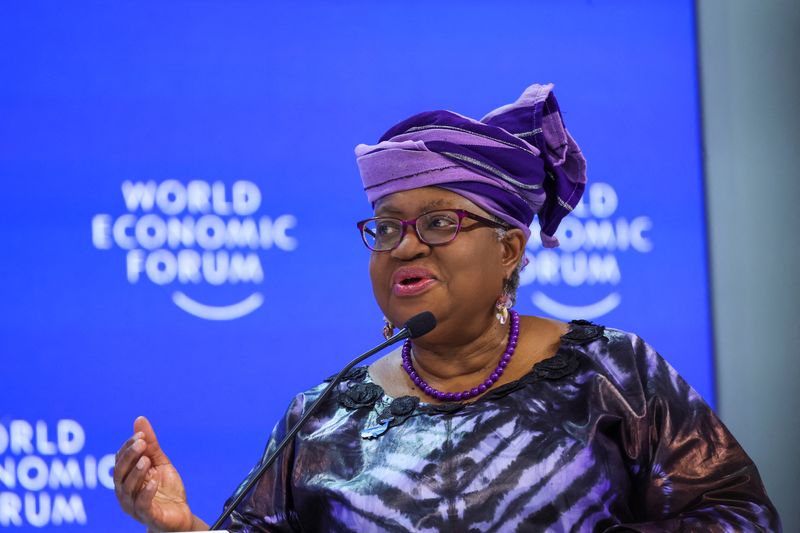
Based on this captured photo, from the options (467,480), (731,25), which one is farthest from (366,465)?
(731,25)

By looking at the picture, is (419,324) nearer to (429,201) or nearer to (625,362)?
(429,201)

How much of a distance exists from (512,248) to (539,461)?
1.42 feet

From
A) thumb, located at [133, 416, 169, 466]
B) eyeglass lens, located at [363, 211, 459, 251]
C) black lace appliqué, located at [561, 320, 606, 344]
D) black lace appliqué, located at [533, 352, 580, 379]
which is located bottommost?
thumb, located at [133, 416, 169, 466]

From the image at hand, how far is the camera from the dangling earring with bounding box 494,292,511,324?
79.9 inches

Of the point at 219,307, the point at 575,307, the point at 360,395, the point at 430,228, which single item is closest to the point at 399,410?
the point at 360,395

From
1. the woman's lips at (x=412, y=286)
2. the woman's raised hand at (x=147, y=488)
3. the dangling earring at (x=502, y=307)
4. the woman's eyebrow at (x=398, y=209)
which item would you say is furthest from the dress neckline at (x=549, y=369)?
the woman's raised hand at (x=147, y=488)

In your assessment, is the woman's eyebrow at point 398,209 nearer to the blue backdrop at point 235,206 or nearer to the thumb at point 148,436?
the thumb at point 148,436

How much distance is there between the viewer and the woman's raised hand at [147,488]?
1632 millimetres

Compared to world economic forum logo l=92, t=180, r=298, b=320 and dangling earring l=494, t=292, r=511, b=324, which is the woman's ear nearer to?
dangling earring l=494, t=292, r=511, b=324

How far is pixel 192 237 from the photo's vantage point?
9.19ft

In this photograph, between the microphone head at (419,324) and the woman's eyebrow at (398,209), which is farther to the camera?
the woman's eyebrow at (398,209)

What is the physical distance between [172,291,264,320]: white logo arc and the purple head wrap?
0.89 meters

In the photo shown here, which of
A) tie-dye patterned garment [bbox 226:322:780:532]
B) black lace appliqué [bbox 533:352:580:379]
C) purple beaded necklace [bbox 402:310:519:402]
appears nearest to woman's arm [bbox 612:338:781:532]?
tie-dye patterned garment [bbox 226:322:780:532]

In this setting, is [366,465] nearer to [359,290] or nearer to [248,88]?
[359,290]
